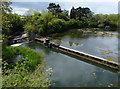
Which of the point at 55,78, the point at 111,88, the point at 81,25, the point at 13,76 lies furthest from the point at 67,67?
the point at 81,25

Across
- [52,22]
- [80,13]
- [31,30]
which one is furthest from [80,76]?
[80,13]

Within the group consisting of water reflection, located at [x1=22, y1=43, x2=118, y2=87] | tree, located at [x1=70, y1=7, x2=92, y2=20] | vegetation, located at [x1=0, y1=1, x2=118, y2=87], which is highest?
tree, located at [x1=70, y1=7, x2=92, y2=20]

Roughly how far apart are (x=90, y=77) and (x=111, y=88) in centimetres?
140

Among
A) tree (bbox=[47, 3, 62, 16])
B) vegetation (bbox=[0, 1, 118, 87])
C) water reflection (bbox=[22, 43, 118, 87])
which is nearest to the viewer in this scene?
vegetation (bbox=[0, 1, 118, 87])

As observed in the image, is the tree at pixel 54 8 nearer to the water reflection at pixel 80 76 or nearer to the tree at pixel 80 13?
the tree at pixel 80 13

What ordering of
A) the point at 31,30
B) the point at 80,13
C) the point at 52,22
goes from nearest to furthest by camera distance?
the point at 31,30 < the point at 52,22 < the point at 80,13

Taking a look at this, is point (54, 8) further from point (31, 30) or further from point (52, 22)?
point (31, 30)

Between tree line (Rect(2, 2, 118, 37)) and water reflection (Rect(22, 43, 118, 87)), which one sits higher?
tree line (Rect(2, 2, 118, 37))

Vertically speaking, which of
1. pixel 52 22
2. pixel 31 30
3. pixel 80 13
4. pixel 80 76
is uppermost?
pixel 80 13

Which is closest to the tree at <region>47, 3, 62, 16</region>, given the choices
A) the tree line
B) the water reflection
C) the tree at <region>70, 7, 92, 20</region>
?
the tree line

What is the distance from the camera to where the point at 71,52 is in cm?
1212

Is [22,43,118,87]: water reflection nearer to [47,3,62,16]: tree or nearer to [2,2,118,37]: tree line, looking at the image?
[2,2,118,37]: tree line

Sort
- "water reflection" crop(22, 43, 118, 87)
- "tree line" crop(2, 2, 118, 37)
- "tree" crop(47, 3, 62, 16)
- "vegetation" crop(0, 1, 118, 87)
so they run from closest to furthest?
1. "vegetation" crop(0, 1, 118, 87)
2. "water reflection" crop(22, 43, 118, 87)
3. "tree line" crop(2, 2, 118, 37)
4. "tree" crop(47, 3, 62, 16)

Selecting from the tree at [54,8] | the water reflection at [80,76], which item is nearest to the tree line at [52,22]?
the tree at [54,8]
